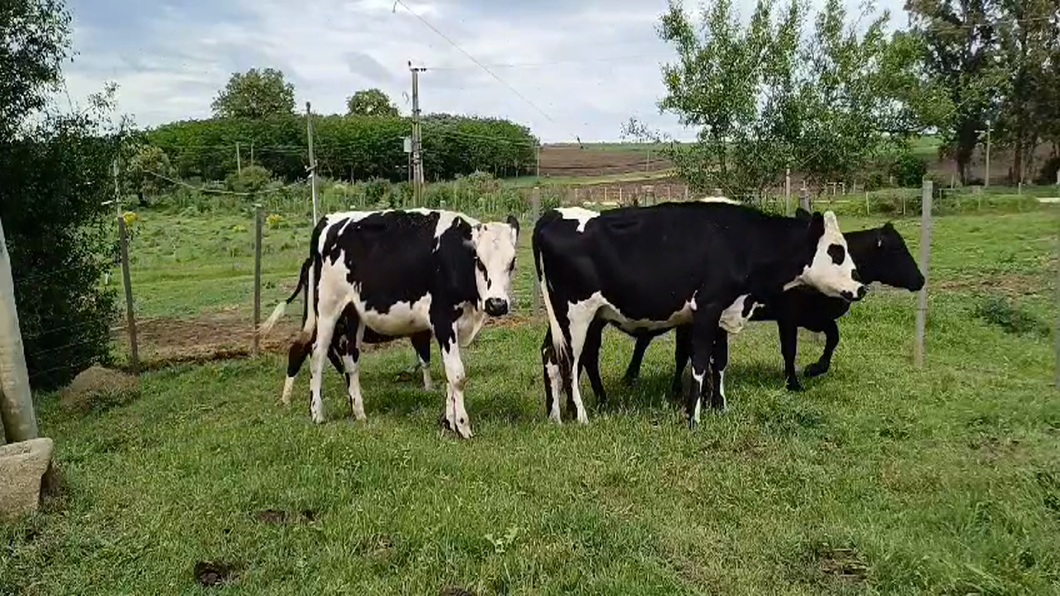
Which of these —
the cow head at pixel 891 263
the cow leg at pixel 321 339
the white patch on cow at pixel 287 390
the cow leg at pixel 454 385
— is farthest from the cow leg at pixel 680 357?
the white patch on cow at pixel 287 390

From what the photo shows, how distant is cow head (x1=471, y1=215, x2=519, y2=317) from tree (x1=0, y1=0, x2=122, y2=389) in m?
7.15

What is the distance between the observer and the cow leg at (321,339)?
29.9 ft

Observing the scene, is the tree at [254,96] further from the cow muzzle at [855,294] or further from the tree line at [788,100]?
the cow muzzle at [855,294]

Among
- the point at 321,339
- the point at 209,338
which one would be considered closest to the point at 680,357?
the point at 321,339

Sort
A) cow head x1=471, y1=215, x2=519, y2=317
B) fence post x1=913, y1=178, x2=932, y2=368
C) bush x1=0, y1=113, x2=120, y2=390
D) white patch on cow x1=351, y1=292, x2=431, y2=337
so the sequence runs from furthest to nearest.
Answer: bush x1=0, y1=113, x2=120, y2=390, fence post x1=913, y1=178, x2=932, y2=368, white patch on cow x1=351, y1=292, x2=431, y2=337, cow head x1=471, y1=215, x2=519, y2=317

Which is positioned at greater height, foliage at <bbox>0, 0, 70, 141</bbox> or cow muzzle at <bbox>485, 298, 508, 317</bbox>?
foliage at <bbox>0, 0, 70, 141</bbox>

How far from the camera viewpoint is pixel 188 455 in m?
7.29

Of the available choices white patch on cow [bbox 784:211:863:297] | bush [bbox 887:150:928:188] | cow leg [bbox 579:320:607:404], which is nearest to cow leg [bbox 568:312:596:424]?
cow leg [bbox 579:320:607:404]

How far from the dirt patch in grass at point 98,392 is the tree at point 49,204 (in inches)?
64.3

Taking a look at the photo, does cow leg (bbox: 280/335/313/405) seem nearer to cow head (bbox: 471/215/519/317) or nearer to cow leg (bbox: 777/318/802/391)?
cow head (bbox: 471/215/519/317)

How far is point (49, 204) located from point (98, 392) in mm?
3625

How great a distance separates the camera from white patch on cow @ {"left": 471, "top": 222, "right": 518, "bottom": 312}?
835 centimetres

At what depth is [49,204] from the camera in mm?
12883

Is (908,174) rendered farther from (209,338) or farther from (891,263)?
(209,338)
